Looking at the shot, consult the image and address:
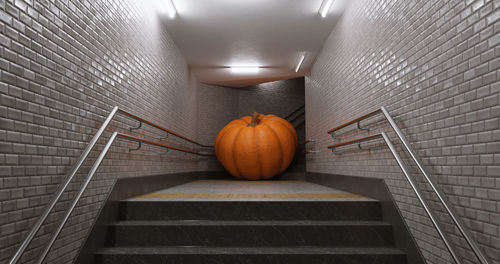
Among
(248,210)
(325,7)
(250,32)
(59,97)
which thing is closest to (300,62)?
(250,32)

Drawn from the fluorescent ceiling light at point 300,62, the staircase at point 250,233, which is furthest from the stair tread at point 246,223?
the fluorescent ceiling light at point 300,62

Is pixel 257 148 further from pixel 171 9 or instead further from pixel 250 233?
pixel 250 233

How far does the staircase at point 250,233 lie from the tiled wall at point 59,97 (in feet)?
1.21

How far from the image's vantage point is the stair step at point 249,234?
111 inches

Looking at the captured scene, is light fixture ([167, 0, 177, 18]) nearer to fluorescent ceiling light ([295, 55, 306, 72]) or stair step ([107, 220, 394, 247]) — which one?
fluorescent ceiling light ([295, 55, 306, 72])

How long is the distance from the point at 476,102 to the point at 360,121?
193 centimetres

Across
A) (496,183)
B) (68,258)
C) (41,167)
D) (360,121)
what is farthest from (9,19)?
(360,121)

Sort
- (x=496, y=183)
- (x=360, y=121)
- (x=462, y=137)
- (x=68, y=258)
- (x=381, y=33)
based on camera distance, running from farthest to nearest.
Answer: (x=360, y=121) → (x=381, y=33) → (x=68, y=258) → (x=462, y=137) → (x=496, y=183)

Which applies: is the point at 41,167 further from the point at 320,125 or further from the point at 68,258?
the point at 320,125

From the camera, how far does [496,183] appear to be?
173 cm

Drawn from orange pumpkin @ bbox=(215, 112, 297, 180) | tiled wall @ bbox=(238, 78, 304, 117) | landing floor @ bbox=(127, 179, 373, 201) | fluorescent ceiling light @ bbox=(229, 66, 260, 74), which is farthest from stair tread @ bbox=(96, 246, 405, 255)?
tiled wall @ bbox=(238, 78, 304, 117)

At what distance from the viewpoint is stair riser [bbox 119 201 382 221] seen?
3.08 metres

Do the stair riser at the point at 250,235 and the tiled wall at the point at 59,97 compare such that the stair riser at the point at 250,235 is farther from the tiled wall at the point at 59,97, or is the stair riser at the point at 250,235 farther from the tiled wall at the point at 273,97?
the tiled wall at the point at 273,97

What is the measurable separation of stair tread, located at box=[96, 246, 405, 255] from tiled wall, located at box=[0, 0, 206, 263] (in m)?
0.36
